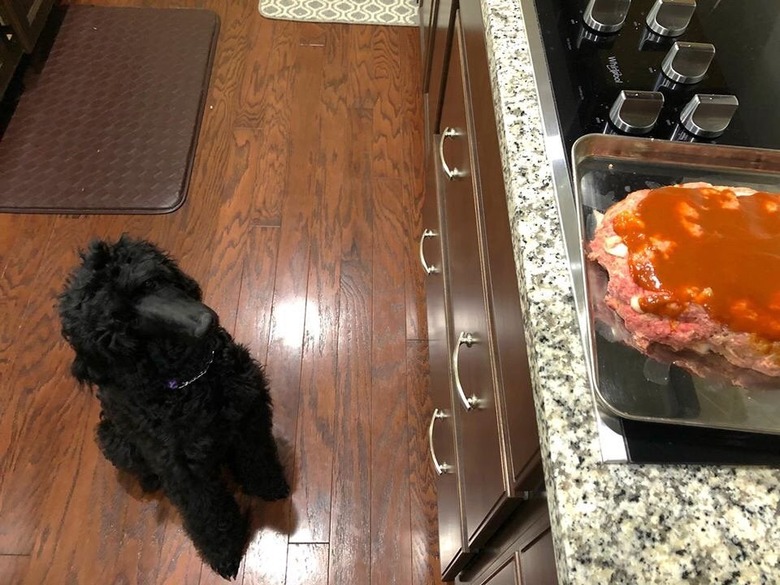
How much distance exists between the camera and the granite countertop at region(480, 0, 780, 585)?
408 millimetres

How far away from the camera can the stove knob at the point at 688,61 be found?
631 mm

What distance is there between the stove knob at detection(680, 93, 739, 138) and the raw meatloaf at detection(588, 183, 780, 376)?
132mm

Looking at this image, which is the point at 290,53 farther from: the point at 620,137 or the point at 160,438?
the point at 620,137

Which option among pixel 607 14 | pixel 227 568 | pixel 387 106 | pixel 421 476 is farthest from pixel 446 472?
pixel 387 106

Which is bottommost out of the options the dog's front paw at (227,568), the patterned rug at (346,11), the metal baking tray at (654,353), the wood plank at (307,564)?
the wood plank at (307,564)

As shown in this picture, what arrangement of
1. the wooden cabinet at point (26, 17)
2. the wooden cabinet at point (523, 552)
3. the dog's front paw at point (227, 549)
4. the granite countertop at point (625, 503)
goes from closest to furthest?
the granite countertop at point (625, 503), the wooden cabinet at point (523, 552), the dog's front paw at point (227, 549), the wooden cabinet at point (26, 17)

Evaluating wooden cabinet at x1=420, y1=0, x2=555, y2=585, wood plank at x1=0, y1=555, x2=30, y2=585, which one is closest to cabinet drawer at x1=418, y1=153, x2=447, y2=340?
wooden cabinet at x1=420, y1=0, x2=555, y2=585

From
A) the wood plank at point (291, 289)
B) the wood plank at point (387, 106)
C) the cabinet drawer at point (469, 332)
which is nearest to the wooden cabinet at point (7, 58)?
the wood plank at point (291, 289)

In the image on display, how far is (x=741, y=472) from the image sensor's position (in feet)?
1.46

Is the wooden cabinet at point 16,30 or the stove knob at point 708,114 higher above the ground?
the stove knob at point 708,114

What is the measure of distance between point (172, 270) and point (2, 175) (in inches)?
45.4

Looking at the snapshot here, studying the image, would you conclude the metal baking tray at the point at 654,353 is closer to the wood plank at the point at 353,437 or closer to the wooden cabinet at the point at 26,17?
the wood plank at the point at 353,437

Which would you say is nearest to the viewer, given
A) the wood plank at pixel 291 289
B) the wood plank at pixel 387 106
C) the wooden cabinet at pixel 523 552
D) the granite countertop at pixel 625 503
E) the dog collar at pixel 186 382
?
A: the granite countertop at pixel 625 503

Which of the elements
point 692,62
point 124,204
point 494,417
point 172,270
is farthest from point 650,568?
point 124,204
